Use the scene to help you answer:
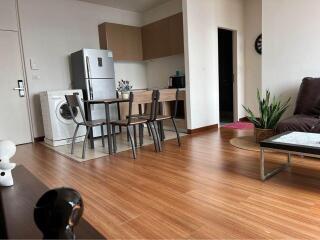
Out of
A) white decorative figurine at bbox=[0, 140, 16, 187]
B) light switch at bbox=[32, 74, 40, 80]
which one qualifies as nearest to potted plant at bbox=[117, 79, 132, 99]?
light switch at bbox=[32, 74, 40, 80]

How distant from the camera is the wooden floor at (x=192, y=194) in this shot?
1519mm

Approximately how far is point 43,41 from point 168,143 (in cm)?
292

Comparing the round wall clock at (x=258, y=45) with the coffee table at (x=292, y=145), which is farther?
the round wall clock at (x=258, y=45)

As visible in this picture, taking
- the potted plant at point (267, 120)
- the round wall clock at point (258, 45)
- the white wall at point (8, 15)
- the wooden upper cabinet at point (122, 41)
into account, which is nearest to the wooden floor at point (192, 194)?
the potted plant at point (267, 120)

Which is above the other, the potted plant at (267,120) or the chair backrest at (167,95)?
the chair backrest at (167,95)

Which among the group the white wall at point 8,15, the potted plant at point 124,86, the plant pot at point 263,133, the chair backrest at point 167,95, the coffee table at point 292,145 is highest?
the white wall at point 8,15

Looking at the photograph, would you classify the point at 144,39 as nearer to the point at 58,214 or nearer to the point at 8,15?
the point at 8,15

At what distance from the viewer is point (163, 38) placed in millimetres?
5004

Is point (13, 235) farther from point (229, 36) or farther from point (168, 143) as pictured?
point (229, 36)

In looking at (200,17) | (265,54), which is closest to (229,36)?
(200,17)

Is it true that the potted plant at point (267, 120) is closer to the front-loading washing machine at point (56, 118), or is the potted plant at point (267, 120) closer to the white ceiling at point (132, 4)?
the front-loading washing machine at point (56, 118)

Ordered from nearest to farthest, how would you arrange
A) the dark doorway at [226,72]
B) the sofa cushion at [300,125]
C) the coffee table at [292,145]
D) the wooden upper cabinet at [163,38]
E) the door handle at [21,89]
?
the coffee table at [292,145], the sofa cushion at [300,125], the door handle at [21,89], the wooden upper cabinet at [163,38], the dark doorway at [226,72]

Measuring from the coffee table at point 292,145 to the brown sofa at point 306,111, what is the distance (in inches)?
18.0

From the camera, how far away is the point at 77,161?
3.11m
